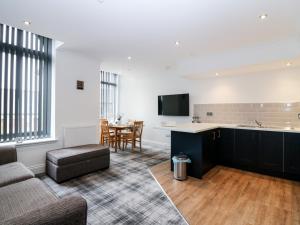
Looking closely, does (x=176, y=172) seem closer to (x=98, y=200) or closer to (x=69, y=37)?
(x=98, y=200)

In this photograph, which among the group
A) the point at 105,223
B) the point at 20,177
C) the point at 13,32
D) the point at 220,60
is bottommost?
the point at 105,223

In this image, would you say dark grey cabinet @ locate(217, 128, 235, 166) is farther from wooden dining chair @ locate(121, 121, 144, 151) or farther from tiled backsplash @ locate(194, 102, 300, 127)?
wooden dining chair @ locate(121, 121, 144, 151)

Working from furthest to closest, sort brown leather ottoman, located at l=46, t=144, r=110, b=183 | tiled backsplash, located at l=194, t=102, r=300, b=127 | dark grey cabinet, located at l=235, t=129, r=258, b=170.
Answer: tiled backsplash, located at l=194, t=102, r=300, b=127 < dark grey cabinet, located at l=235, t=129, r=258, b=170 < brown leather ottoman, located at l=46, t=144, r=110, b=183

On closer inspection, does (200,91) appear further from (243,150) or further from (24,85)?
(24,85)

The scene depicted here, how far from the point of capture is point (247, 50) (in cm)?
364

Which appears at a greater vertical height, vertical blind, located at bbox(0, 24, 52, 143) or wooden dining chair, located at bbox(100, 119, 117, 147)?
vertical blind, located at bbox(0, 24, 52, 143)

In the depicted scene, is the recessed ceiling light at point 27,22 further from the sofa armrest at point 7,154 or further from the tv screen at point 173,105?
the tv screen at point 173,105

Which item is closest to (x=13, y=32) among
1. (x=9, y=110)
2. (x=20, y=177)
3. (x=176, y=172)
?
(x=9, y=110)

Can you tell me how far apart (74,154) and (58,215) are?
2199mm

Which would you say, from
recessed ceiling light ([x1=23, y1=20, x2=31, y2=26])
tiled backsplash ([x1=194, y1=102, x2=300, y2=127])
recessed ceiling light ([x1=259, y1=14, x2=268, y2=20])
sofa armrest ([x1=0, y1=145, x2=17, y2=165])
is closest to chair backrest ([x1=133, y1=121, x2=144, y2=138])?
tiled backsplash ([x1=194, y1=102, x2=300, y2=127])

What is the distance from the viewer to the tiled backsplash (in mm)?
3748

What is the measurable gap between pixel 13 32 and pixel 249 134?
5.09 metres

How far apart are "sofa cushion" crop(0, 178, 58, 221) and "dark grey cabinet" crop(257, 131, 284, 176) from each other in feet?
12.1

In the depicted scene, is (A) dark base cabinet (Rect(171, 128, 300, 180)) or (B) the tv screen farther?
(B) the tv screen
